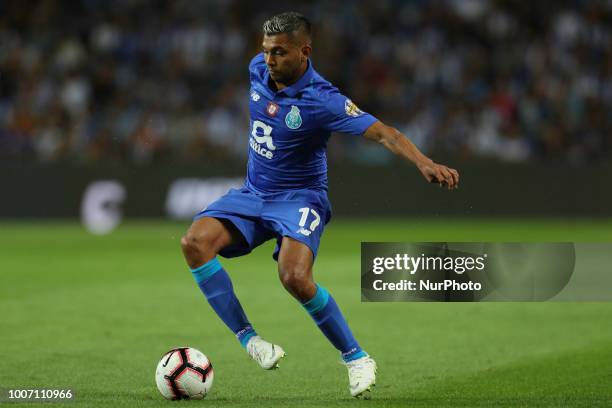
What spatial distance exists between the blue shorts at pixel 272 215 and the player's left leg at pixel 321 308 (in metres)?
0.12

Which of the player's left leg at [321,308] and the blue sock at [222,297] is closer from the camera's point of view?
the player's left leg at [321,308]

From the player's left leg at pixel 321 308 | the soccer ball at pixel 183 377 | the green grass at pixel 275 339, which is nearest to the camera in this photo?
the soccer ball at pixel 183 377

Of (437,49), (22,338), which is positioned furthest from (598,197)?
(22,338)

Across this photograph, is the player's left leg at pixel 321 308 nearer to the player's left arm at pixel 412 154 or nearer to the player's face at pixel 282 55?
the player's left arm at pixel 412 154

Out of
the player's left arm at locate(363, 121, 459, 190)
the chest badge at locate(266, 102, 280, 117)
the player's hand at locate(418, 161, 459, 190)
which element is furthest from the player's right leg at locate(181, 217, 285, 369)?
the player's hand at locate(418, 161, 459, 190)

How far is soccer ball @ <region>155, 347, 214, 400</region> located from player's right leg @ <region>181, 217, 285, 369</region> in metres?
0.36

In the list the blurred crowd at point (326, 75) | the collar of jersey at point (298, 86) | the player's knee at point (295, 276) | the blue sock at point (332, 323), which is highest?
the collar of jersey at point (298, 86)

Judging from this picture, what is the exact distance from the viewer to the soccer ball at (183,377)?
6.09 meters

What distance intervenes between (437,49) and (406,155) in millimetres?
14886

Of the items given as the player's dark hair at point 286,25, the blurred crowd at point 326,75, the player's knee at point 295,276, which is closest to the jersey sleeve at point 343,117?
the player's dark hair at point 286,25

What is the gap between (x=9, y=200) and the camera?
19.5 metres

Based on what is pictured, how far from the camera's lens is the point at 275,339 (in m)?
8.65

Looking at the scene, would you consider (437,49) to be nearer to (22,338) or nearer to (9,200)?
(9,200)

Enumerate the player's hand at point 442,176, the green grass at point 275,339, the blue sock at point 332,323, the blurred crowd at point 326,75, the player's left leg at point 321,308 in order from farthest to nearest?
the blurred crowd at point 326,75
the green grass at point 275,339
the blue sock at point 332,323
the player's left leg at point 321,308
the player's hand at point 442,176
